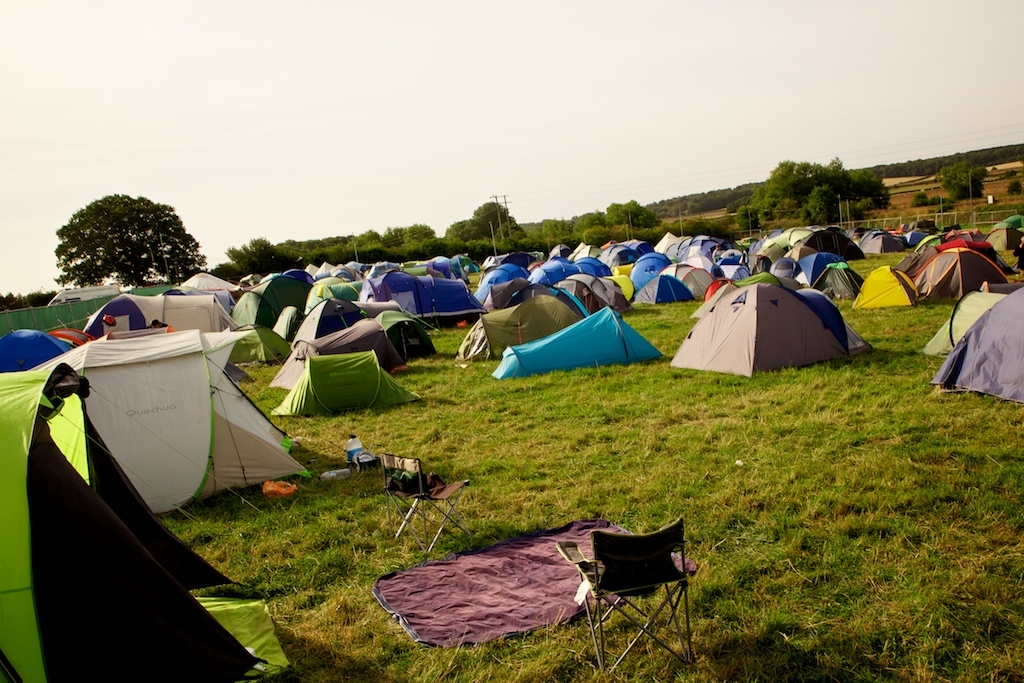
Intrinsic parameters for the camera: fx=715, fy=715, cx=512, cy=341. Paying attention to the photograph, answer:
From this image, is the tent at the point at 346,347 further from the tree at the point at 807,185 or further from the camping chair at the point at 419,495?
the tree at the point at 807,185

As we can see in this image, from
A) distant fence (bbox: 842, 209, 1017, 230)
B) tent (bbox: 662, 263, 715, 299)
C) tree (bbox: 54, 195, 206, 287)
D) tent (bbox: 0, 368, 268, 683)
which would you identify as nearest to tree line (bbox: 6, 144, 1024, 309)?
tree (bbox: 54, 195, 206, 287)

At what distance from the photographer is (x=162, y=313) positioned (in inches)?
797

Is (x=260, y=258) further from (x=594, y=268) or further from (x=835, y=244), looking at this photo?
(x=835, y=244)

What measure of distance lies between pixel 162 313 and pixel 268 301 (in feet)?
Result: 12.0

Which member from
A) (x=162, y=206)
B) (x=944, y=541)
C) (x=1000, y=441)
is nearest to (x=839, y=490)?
(x=944, y=541)

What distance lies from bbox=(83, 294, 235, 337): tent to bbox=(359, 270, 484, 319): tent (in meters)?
4.73

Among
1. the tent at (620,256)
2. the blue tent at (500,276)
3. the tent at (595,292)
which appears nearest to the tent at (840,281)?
the tent at (595,292)

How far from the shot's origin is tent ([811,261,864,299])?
61.5ft

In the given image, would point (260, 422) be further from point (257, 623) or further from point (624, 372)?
point (624, 372)

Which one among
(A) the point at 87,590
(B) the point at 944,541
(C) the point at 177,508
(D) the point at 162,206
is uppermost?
(D) the point at 162,206

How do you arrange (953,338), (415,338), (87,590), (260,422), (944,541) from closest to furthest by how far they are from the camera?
(87,590), (944,541), (260,422), (953,338), (415,338)

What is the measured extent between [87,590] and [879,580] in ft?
16.7

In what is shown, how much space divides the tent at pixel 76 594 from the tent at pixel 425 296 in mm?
16206

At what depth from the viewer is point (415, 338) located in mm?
15914
